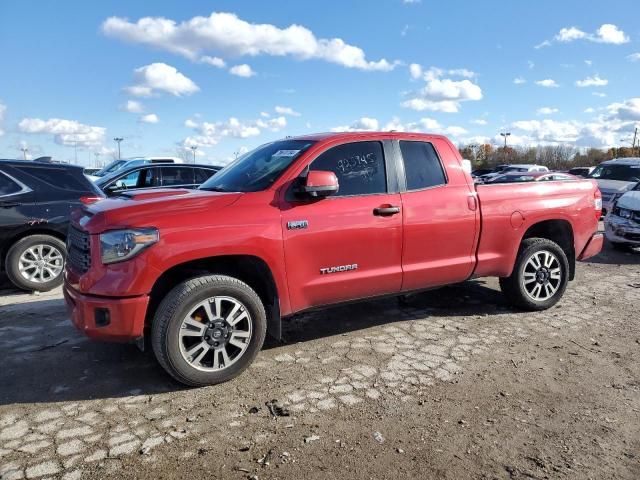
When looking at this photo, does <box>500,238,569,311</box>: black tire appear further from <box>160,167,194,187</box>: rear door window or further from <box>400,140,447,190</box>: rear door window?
<box>160,167,194,187</box>: rear door window

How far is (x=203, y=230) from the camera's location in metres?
3.68

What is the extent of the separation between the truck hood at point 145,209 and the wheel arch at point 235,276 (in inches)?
14.9

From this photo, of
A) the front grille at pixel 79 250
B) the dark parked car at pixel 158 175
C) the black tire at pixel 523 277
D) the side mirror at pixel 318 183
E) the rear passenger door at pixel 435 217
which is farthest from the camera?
the dark parked car at pixel 158 175

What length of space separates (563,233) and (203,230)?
4.23 m

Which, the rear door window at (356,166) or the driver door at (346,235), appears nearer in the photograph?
the driver door at (346,235)

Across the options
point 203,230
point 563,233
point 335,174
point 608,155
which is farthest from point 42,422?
point 608,155

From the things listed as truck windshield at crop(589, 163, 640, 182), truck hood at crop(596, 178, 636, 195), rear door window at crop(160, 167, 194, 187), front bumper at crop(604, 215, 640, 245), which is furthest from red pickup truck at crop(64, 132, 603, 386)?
truck windshield at crop(589, 163, 640, 182)

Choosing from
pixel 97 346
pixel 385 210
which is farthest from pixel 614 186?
pixel 97 346

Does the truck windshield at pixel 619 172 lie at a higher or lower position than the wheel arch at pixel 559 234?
higher

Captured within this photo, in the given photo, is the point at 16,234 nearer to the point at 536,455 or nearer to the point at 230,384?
the point at 230,384

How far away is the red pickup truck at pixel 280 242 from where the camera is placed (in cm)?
357

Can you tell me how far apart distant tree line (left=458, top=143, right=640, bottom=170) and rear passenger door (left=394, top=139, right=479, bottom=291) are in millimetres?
83170

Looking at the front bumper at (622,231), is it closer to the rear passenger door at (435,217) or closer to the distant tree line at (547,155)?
the rear passenger door at (435,217)

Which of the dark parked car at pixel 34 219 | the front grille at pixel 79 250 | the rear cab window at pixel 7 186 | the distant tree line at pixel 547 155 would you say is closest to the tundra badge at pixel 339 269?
the front grille at pixel 79 250
